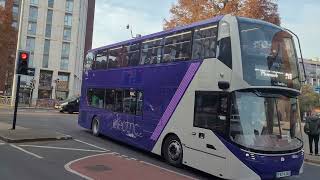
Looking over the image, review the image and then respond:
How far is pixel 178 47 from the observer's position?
1407cm

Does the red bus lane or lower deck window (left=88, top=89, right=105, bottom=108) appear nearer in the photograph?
the red bus lane

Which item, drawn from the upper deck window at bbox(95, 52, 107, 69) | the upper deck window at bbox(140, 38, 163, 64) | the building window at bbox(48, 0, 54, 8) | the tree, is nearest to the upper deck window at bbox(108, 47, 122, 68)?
the upper deck window at bbox(95, 52, 107, 69)

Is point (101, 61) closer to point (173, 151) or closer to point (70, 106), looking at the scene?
point (173, 151)

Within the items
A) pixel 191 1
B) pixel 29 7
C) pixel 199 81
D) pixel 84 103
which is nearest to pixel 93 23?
pixel 29 7

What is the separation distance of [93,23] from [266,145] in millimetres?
106248

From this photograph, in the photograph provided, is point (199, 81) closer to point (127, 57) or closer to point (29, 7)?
point (127, 57)

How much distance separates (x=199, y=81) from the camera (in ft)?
42.0

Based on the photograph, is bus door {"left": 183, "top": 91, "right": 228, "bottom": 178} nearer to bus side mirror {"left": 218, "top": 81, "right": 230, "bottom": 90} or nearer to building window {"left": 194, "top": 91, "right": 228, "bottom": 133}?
building window {"left": 194, "top": 91, "right": 228, "bottom": 133}

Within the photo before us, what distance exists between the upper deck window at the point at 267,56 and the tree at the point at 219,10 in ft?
54.3

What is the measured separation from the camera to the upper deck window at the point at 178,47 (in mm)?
13641

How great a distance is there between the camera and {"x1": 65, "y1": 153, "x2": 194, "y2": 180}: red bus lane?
1135 cm

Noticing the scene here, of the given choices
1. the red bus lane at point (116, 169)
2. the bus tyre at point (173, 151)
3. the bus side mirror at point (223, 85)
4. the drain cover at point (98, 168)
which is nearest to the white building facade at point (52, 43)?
the bus tyre at point (173, 151)

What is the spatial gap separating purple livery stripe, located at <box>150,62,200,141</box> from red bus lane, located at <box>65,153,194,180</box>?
1233 millimetres

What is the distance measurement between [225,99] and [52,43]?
6646cm
